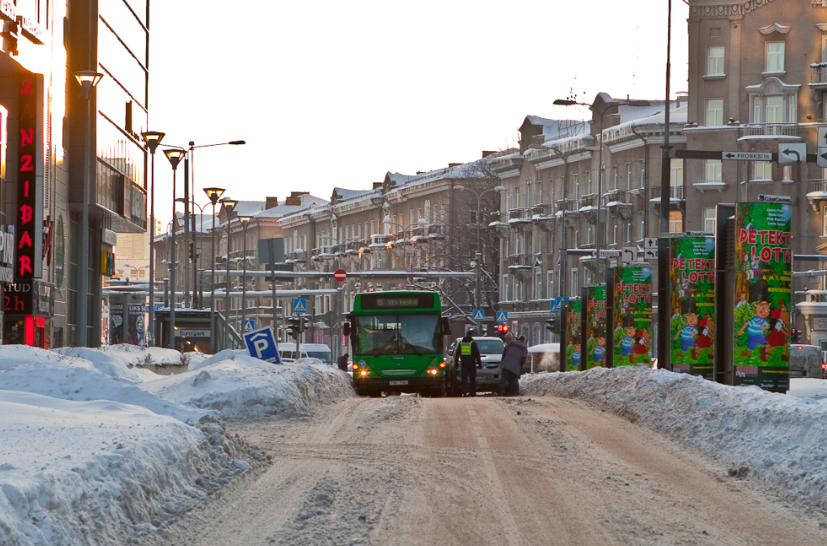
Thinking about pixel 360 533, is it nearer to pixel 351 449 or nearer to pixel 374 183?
pixel 351 449

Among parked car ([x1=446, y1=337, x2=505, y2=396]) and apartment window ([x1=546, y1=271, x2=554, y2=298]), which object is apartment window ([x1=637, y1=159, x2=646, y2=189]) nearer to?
apartment window ([x1=546, y1=271, x2=554, y2=298])

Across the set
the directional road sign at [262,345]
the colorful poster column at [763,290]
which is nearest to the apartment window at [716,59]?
the directional road sign at [262,345]

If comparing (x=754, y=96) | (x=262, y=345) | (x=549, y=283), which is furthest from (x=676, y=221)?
(x=262, y=345)

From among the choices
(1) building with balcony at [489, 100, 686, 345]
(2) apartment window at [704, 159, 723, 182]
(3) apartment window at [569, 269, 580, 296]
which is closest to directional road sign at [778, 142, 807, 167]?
(1) building with balcony at [489, 100, 686, 345]

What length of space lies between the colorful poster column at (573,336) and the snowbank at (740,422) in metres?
17.0

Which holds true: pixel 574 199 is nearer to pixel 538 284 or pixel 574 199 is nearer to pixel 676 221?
pixel 538 284

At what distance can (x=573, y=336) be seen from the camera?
44.6 m

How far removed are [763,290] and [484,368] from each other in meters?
17.3

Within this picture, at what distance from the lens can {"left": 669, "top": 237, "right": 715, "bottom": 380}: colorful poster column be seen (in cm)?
2670

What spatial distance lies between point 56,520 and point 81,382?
11067 millimetres

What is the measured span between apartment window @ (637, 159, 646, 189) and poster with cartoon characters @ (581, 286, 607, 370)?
3816 centimetres

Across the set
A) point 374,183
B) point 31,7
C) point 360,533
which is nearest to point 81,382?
point 360,533

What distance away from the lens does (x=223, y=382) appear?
75.3 feet

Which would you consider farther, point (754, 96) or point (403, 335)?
point (754, 96)
